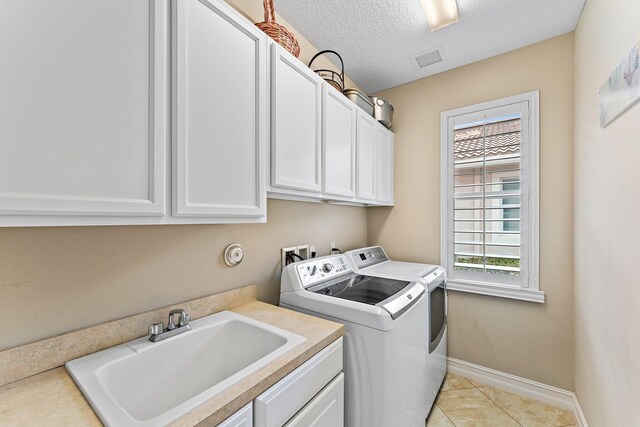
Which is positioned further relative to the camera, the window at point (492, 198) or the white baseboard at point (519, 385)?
the window at point (492, 198)

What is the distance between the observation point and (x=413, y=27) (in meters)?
1.80

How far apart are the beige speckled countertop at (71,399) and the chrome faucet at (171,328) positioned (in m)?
0.25

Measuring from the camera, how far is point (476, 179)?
2.18 metres

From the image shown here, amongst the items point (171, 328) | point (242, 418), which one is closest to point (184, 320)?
point (171, 328)

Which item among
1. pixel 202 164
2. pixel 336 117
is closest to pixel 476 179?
pixel 336 117

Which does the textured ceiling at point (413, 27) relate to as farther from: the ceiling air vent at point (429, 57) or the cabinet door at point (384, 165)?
the cabinet door at point (384, 165)

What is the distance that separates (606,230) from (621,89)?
0.62m

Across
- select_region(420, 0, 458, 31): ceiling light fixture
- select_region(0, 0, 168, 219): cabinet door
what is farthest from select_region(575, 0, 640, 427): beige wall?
select_region(0, 0, 168, 219): cabinet door

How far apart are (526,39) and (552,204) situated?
1.20 metres

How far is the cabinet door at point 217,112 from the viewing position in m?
0.90

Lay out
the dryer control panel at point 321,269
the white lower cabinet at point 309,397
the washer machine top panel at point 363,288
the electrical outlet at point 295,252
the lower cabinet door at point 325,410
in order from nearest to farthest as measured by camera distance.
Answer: the white lower cabinet at point 309,397, the lower cabinet door at point 325,410, the washer machine top panel at point 363,288, the dryer control panel at point 321,269, the electrical outlet at point 295,252

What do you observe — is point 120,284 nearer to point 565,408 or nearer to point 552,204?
point 552,204

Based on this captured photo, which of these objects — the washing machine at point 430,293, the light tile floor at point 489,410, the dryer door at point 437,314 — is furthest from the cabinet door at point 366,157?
the light tile floor at point 489,410

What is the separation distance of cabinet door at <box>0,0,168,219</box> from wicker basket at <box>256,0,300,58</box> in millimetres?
577
